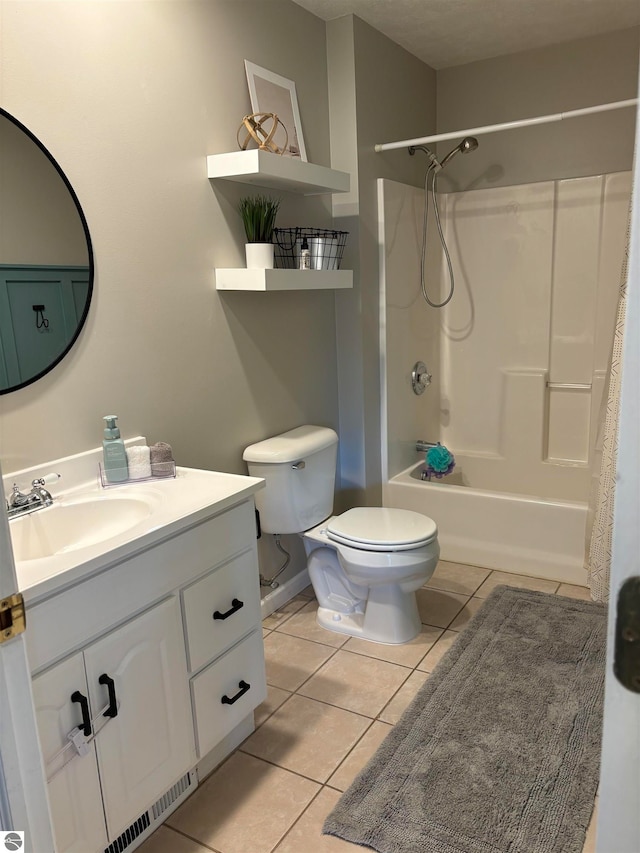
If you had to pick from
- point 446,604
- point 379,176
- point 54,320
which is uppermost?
point 379,176

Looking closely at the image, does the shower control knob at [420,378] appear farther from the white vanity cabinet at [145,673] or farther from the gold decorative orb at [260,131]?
the white vanity cabinet at [145,673]

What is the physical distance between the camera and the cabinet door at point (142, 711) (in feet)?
4.75

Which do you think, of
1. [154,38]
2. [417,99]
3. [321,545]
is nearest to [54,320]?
[154,38]

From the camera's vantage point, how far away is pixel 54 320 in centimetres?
178

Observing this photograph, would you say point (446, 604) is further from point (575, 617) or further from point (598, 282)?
point (598, 282)

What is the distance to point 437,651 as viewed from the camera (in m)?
2.43

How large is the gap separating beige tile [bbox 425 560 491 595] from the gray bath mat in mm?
371

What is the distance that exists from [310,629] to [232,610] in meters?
0.90

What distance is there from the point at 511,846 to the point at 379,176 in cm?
259

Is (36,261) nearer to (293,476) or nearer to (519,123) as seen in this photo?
(293,476)

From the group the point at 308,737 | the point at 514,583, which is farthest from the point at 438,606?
the point at 308,737

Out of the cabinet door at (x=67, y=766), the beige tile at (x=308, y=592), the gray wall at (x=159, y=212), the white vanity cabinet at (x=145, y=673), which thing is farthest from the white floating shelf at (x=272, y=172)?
the beige tile at (x=308, y=592)

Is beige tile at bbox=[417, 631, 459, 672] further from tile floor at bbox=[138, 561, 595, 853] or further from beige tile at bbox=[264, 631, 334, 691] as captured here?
beige tile at bbox=[264, 631, 334, 691]

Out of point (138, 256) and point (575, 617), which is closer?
point (138, 256)
